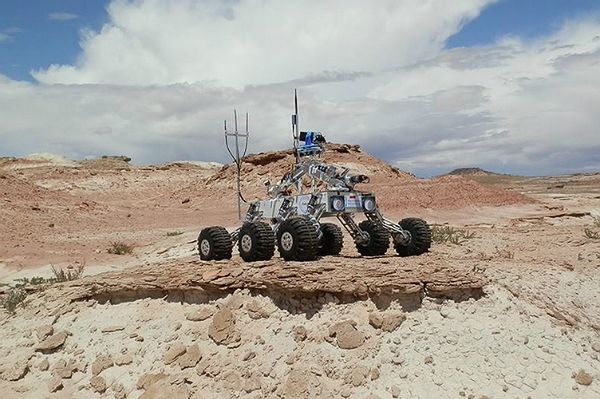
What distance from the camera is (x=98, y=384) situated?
6.66m

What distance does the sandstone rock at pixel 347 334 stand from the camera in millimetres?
6102

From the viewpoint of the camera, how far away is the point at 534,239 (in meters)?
12.1

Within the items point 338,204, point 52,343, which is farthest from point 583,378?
point 52,343

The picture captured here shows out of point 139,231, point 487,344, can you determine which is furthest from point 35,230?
point 487,344

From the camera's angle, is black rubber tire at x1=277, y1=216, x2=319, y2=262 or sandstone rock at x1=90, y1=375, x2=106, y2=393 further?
black rubber tire at x1=277, y1=216, x2=319, y2=262

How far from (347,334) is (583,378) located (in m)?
2.13

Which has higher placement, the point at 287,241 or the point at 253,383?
the point at 287,241

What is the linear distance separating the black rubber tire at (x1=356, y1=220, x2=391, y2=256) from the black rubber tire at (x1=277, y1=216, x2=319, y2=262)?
1.70 m

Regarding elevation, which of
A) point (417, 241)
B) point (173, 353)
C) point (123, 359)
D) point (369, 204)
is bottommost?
point (123, 359)

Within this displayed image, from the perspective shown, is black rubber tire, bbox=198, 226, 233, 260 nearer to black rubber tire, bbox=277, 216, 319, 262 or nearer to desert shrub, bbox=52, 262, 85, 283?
black rubber tire, bbox=277, 216, 319, 262

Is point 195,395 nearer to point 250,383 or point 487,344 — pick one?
point 250,383

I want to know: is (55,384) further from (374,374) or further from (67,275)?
(67,275)

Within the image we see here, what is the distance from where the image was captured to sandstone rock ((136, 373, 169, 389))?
6.43m

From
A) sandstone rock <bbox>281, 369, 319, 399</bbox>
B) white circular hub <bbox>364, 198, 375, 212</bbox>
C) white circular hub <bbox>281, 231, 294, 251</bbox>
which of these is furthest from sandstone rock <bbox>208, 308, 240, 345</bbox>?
white circular hub <bbox>364, 198, 375, 212</bbox>
